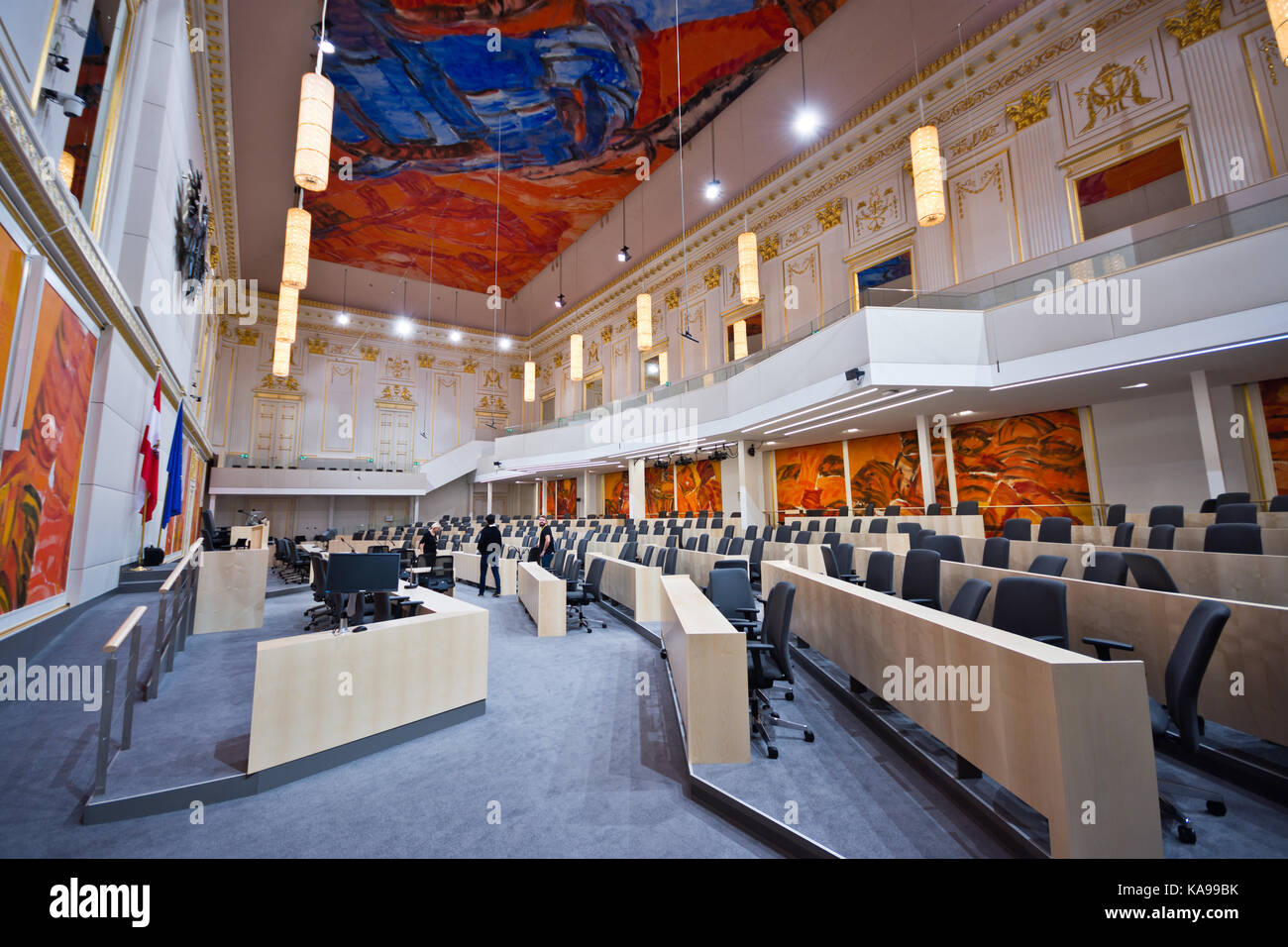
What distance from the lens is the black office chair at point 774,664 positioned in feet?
9.45

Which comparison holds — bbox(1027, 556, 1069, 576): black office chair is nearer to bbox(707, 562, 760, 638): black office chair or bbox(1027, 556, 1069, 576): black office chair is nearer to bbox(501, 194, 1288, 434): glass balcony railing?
bbox(707, 562, 760, 638): black office chair

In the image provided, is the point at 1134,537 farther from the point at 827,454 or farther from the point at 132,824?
the point at 132,824

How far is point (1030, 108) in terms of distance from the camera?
9156mm

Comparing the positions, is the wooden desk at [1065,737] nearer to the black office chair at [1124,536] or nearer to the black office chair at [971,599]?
the black office chair at [971,599]

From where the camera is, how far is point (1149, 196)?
9.13 m

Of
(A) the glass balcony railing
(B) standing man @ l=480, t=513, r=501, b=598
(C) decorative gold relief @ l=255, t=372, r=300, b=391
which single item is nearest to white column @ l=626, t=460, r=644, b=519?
(A) the glass balcony railing

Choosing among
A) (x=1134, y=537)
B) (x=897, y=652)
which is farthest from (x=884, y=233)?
(x=897, y=652)

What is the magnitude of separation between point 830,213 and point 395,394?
1685 centimetres

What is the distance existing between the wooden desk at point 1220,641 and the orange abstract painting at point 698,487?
1071 cm

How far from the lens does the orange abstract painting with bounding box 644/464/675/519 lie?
15867 mm

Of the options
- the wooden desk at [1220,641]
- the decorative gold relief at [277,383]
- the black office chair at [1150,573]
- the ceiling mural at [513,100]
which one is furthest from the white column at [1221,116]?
the decorative gold relief at [277,383]

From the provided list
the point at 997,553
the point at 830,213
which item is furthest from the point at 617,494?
the point at 997,553

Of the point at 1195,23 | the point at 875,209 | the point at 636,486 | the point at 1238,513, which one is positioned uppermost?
the point at 1195,23

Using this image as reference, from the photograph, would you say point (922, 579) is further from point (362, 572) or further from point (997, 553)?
point (362, 572)
